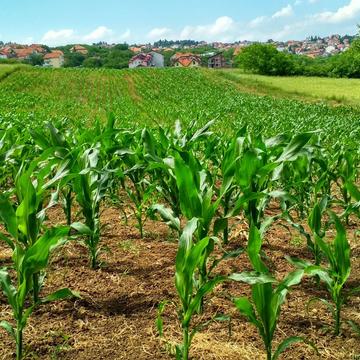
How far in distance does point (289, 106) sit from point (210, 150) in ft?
74.6

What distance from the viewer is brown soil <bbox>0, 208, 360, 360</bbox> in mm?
2713

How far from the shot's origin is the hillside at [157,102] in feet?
64.3

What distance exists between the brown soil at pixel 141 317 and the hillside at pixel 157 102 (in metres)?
10.4

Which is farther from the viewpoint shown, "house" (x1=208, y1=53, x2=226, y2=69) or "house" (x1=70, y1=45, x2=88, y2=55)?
"house" (x1=70, y1=45, x2=88, y2=55)

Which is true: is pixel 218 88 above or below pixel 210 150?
below

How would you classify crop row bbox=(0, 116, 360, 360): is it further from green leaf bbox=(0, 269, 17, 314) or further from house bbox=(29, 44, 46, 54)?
house bbox=(29, 44, 46, 54)

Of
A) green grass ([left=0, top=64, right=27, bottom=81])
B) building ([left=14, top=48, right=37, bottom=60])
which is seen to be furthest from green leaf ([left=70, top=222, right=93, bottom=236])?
building ([left=14, top=48, right=37, bottom=60])

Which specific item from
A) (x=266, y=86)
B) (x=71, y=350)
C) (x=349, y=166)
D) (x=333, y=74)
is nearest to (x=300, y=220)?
(x=349, y=166)

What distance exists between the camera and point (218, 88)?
1500 inches

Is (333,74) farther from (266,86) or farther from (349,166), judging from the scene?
(349,166)

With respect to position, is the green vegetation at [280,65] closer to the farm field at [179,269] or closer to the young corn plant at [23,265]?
the farm field at [179,269]

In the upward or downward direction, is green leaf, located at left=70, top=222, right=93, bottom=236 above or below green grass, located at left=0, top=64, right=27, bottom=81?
above

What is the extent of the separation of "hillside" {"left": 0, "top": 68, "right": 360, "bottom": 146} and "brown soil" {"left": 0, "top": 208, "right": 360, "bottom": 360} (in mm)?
10352

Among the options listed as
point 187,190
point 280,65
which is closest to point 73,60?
point 280,65
